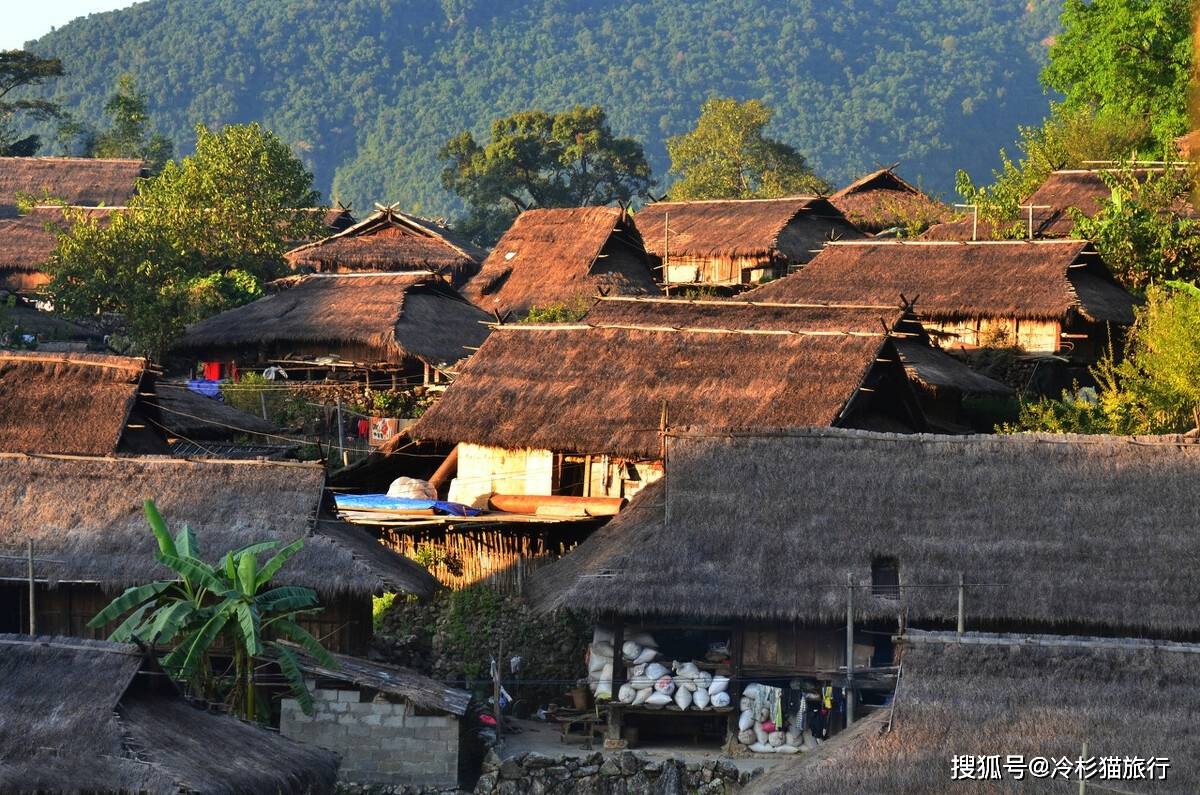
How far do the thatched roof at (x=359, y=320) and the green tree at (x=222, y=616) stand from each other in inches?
580

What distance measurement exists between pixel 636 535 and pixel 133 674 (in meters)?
6.40

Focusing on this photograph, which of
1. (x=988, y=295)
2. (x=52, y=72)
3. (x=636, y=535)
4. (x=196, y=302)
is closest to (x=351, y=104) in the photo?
(x=52, y=72)

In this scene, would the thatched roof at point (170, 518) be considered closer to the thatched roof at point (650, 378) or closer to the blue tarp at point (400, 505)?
the blue tarp at point (400, 505)

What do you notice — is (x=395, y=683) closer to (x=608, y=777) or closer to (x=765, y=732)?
(x=608, y=777)

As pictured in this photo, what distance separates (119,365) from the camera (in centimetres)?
2742

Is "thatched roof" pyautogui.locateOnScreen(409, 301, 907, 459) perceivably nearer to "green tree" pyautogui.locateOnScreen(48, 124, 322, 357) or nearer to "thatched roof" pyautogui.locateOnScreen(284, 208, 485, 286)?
"green tree" pyautogui.locateOnScreen(48, 124, 322, 357)

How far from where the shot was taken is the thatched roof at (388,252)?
46.7 metres

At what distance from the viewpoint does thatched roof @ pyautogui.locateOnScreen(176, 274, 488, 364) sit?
36406 mm

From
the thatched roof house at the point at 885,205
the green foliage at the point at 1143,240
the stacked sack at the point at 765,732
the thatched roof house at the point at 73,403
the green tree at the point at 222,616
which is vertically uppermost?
the thatched roof house at the point at 885,205

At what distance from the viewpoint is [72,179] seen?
178 ft

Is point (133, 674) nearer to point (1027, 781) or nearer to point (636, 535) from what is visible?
point (636, 535)

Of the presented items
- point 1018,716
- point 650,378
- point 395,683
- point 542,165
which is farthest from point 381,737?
point 542,165

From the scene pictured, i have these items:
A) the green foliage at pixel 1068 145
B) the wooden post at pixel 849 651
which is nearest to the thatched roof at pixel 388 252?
the green foliage at pixel 1068 145

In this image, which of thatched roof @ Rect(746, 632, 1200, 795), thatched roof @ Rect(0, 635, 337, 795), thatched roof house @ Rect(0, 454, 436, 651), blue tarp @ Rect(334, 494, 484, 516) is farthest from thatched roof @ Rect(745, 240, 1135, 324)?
thatched roof @ Rect(0, 635, 337, 795)
